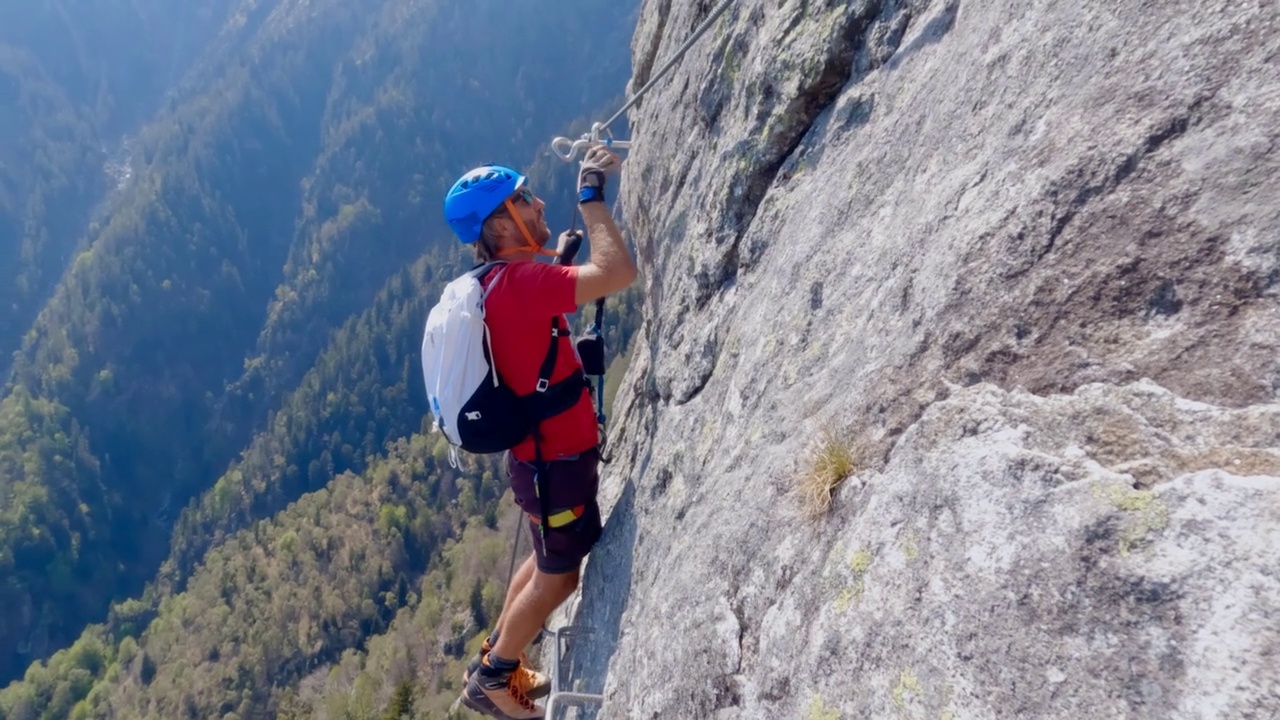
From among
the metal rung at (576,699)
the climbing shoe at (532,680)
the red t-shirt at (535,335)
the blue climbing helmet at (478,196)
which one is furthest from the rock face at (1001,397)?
the blue climbing helmet at (478,196)

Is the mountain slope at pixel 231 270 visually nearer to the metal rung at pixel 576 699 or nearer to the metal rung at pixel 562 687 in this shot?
the metal rung at pixel 562 687

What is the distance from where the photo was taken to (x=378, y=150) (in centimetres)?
17838

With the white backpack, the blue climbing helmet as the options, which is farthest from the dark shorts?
the blue climbing helmet

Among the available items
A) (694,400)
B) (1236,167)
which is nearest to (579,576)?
(694,400)

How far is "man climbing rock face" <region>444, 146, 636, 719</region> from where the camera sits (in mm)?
4512

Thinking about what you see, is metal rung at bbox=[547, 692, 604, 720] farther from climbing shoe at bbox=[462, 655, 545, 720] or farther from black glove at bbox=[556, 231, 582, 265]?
black glove at bbox=[556, 231, 582, 265]

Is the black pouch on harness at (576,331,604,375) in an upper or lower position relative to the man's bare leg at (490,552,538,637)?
upper

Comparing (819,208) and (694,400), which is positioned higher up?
(819,208)

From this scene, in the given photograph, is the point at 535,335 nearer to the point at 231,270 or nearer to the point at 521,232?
the point at 521,232

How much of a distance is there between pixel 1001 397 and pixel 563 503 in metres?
3.31

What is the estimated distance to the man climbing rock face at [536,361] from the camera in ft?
14.8

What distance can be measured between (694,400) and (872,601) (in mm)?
2688

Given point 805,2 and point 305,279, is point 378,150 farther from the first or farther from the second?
point 805,2

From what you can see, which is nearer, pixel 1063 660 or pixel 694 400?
pixel 1063 660
